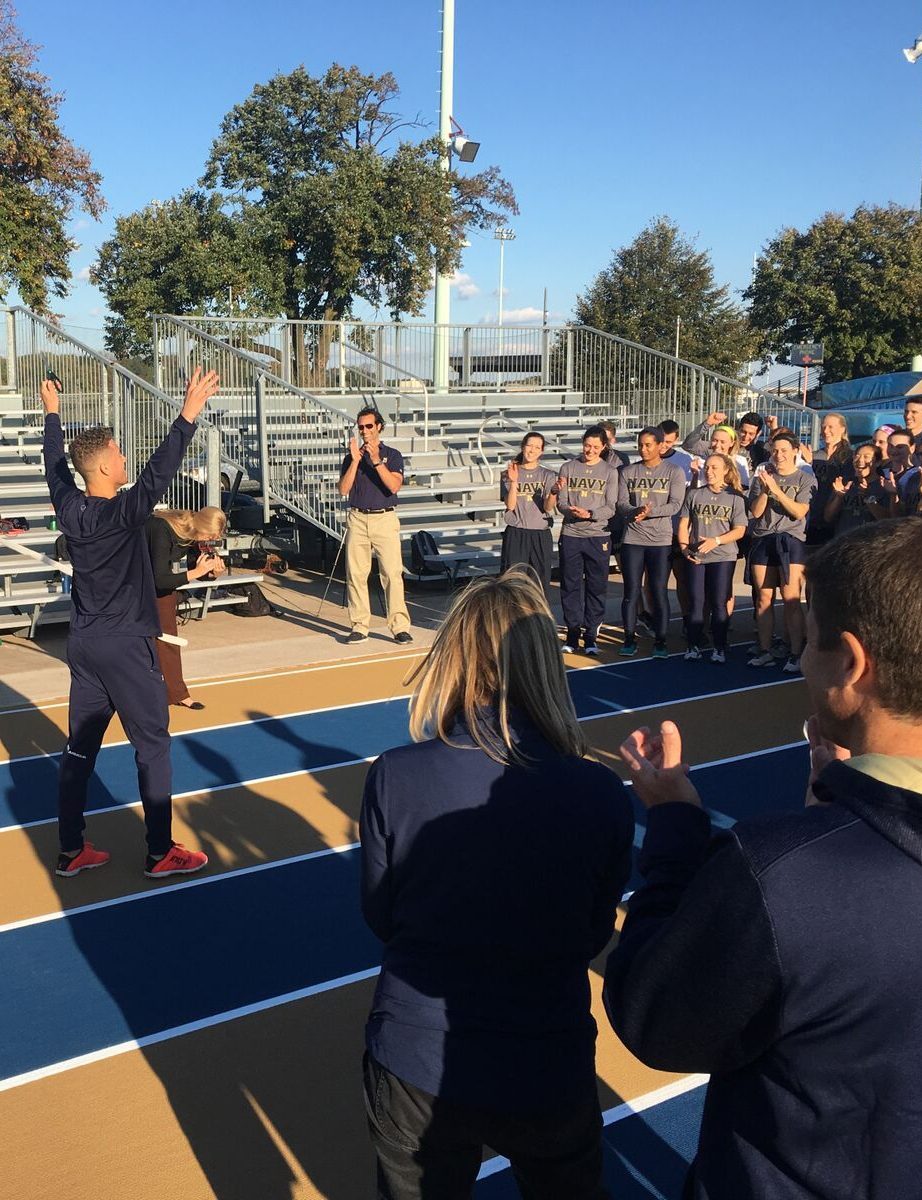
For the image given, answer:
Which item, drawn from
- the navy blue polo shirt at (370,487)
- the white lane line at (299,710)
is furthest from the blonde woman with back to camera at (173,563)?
the navy blue polo shirt at (370,487)

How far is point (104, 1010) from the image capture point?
4328 mm

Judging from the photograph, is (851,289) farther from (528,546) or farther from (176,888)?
(176,888)

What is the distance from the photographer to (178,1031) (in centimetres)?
418

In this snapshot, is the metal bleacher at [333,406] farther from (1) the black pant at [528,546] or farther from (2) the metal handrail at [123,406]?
(1) the black pant at [528,546]

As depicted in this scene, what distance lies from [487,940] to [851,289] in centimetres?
3951

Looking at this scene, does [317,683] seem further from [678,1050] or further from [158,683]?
[678,1050]

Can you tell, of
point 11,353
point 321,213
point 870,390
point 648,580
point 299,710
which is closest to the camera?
point 299,710

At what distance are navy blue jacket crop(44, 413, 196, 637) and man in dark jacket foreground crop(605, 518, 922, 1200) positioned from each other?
3.99 m

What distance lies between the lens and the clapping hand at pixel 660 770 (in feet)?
5.94

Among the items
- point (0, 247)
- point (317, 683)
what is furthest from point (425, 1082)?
point (0, 247)

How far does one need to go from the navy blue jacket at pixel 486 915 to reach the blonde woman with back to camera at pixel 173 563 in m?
5.12

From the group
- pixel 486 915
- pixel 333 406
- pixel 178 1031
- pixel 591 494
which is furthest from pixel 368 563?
pixel 486 915

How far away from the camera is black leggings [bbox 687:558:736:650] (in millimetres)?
10133

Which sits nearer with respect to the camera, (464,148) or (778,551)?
(778,551)
